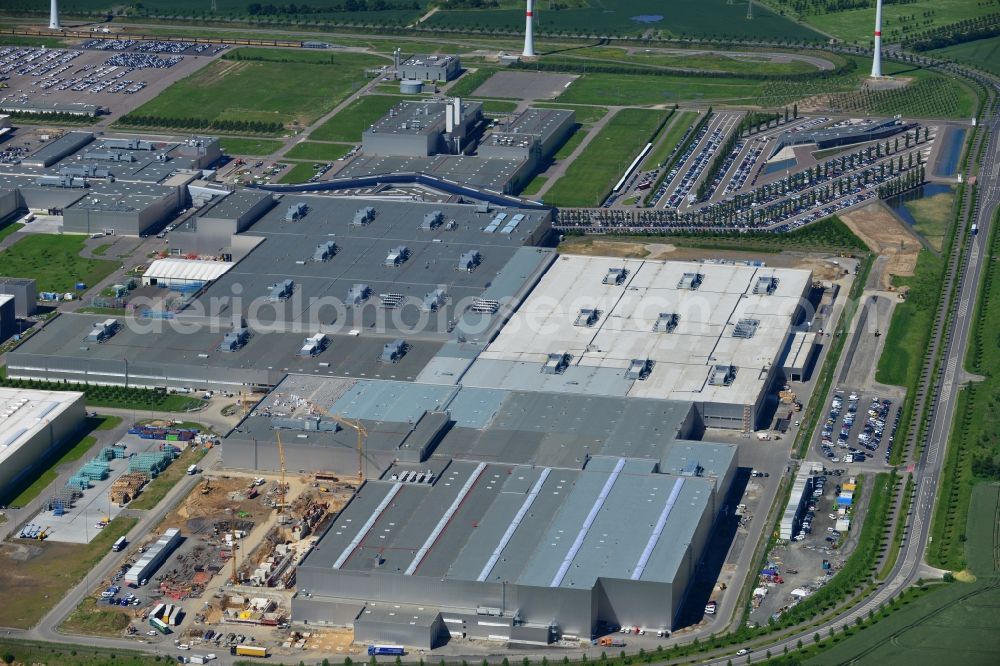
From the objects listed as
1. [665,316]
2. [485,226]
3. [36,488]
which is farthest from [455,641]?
[485,226]

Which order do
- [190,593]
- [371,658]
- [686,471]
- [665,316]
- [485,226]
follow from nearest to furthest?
[371,658] < [190,593] < [686,471] < [665,316] < [485,226]

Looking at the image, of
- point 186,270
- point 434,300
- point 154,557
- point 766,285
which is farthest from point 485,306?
point 154,557

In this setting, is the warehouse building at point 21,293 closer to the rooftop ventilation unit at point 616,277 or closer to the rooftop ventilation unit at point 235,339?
the rooftop ventilation unit at point 235,339

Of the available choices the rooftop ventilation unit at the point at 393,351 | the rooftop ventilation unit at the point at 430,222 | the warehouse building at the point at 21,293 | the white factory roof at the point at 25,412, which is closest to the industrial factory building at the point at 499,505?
the rooftop ventilation unit at the point at 393,351

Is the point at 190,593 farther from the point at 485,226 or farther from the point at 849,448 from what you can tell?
the point at 485,226

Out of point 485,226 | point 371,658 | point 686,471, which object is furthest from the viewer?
point 485,226

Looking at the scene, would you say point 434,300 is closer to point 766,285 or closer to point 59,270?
point 766,285

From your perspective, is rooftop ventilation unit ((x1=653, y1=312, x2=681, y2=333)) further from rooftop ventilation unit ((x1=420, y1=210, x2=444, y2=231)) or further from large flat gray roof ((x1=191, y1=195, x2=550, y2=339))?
rooftop ventilation unit ((x1=420, y1=210, x2=444, y2=231))

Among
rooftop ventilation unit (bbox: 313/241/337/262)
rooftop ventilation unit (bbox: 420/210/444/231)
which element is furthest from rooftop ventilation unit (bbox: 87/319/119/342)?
rooftop ventilation unit (bbox: 420/210/444/231)
